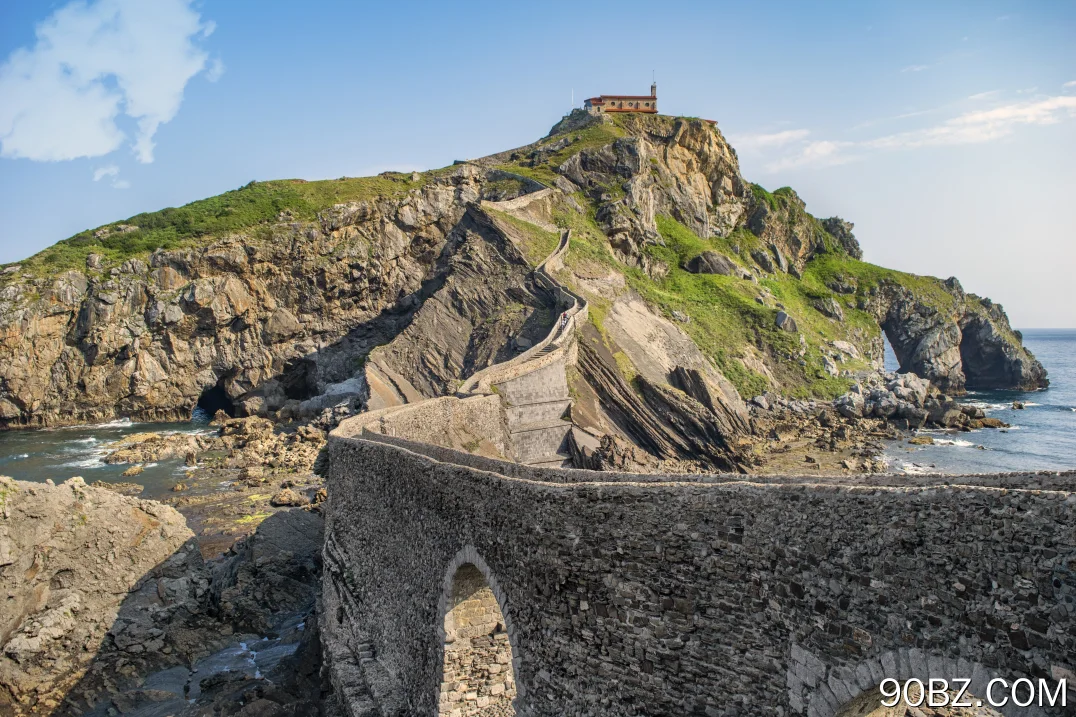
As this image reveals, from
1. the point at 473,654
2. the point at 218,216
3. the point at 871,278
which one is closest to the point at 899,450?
the point at 473,654

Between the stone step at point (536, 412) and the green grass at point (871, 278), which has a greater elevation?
the green grass at point (871, 278)

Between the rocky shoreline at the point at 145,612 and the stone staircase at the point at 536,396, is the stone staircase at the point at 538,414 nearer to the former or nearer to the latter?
the stone staircase at the point at 536,396

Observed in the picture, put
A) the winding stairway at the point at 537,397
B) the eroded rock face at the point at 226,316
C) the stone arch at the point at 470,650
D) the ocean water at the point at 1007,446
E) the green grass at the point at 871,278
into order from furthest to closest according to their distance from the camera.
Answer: the green grass at the point at 871,278 → the eroded rock face at the point at 226,316 → the ocean water at the point at 1007,446 → the winding stairway at the point at 537,397 → the stone arch at the point at 470,650

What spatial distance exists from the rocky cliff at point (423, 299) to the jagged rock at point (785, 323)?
0.19 meters

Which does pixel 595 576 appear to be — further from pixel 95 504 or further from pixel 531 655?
pixel 95 504

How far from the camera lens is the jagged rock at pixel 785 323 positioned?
59.1 m

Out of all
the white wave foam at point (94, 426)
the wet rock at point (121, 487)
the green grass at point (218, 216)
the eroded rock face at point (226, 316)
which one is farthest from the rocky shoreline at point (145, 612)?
the green grass at point (218, 216)

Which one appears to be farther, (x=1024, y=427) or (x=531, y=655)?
(x=1024, y=427)

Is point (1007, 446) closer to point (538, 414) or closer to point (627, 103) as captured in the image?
point (538, 414)

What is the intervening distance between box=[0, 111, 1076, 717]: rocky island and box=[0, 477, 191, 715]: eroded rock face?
8 cm

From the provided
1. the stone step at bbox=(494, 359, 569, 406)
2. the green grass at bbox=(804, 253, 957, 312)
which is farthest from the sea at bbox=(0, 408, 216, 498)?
the green grass at bbox=(804, 253, 957, 312)

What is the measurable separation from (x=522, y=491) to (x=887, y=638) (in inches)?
184

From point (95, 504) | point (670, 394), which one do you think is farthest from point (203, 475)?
point (670, 394)

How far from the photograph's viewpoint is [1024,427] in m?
51.8
